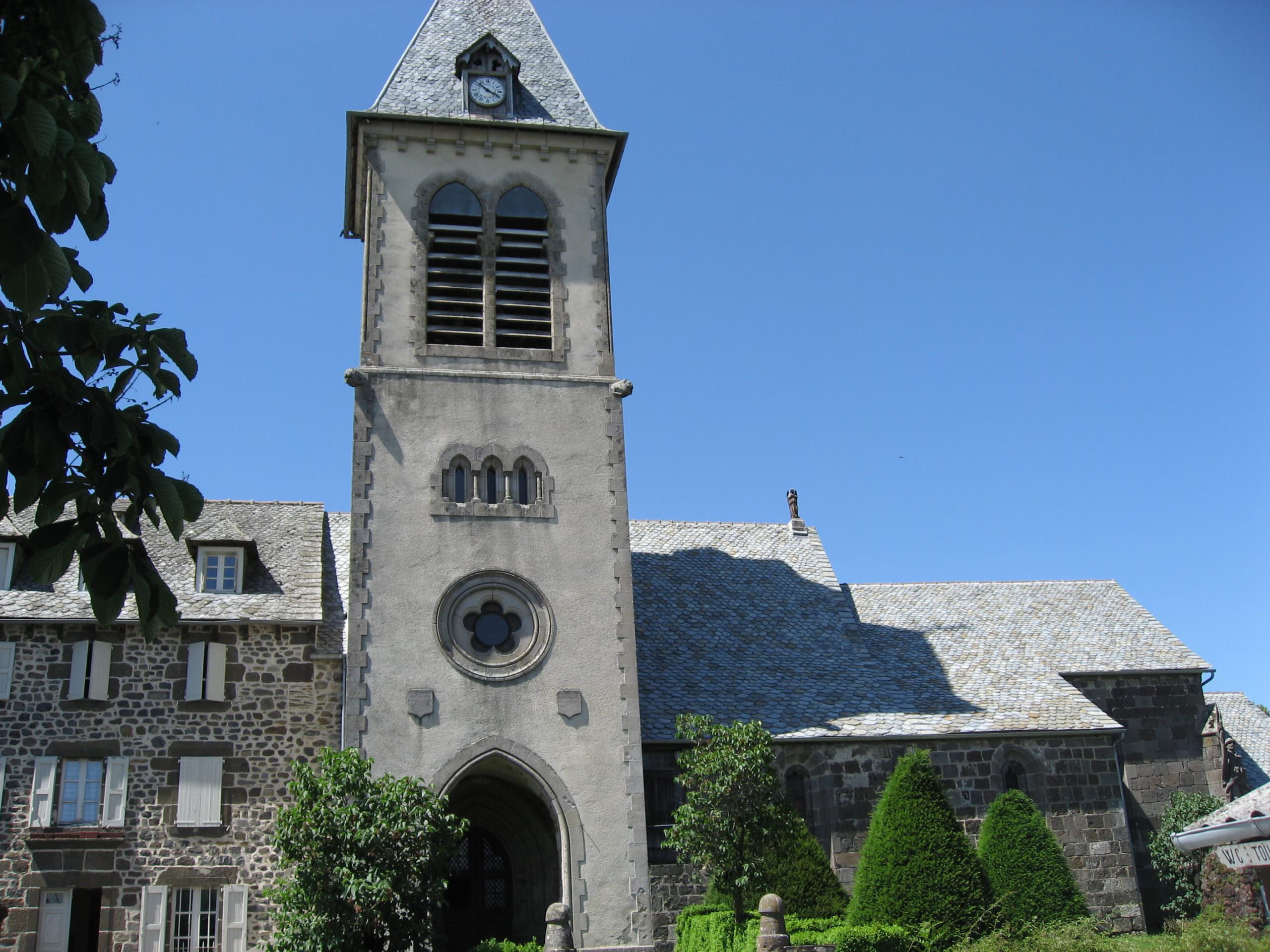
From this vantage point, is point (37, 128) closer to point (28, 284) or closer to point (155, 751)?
point (28, 284)

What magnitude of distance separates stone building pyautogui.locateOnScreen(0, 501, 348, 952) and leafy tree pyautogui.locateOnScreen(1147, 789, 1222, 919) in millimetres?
17629

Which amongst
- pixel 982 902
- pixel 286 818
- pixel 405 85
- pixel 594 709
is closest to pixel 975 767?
pixel 982 902

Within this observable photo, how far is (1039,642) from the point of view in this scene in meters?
29.4

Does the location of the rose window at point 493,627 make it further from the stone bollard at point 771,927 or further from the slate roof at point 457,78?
the slate roof at point 457,78

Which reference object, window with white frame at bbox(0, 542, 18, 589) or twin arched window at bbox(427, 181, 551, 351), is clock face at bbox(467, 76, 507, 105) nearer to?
twin arched window at bbox(427, 181, 551, 351)

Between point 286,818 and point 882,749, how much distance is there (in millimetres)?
11777

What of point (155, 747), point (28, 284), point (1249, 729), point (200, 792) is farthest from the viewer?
point (1249, 729)

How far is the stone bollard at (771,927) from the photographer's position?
17000 millimetres

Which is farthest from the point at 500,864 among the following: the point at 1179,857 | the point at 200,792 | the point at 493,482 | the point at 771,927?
the point at 1179,857

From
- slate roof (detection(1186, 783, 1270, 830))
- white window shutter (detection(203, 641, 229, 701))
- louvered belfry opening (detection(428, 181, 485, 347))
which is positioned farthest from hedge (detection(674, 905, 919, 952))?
slate roof (detection(1186, 783, 1270, 830))

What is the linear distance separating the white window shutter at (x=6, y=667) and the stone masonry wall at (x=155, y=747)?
0.11 m

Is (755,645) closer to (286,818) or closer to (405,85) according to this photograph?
(286,818)

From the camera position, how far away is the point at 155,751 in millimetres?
22203

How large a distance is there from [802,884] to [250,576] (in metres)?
12.3
